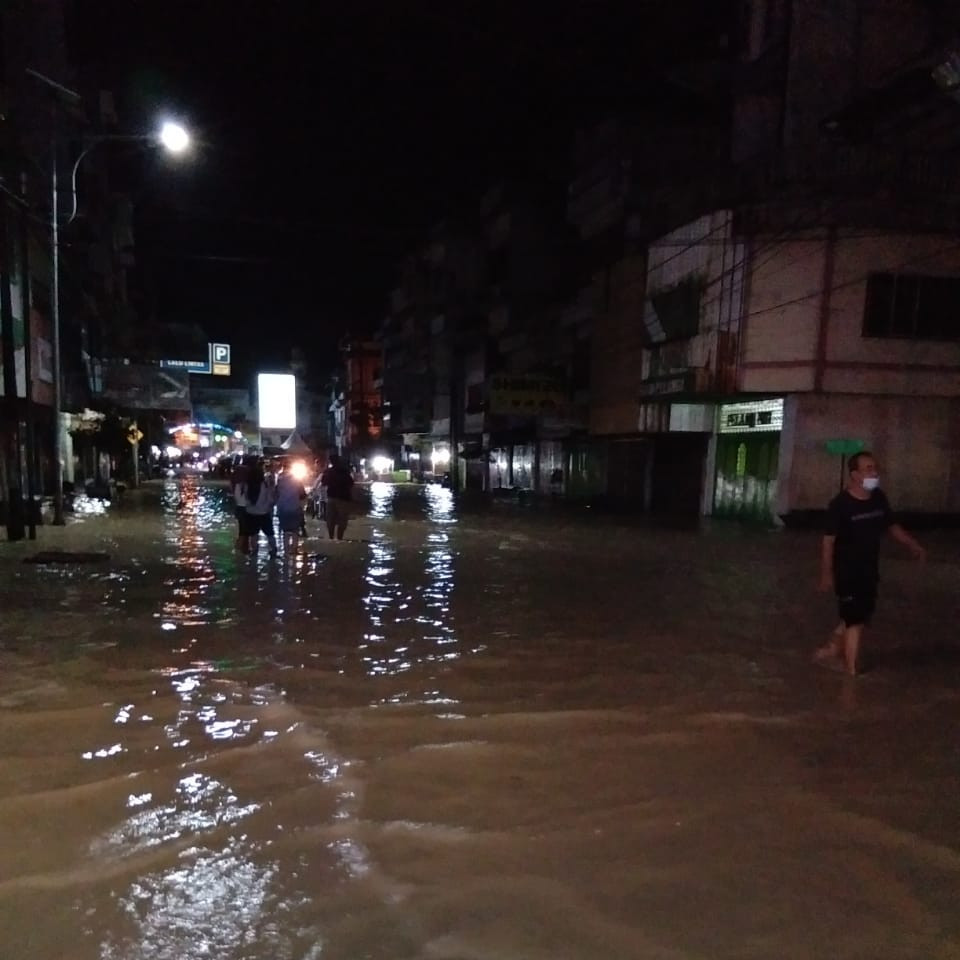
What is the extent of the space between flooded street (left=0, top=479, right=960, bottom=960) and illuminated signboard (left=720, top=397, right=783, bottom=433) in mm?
12007

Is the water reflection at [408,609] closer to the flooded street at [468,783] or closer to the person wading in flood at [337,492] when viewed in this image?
the flooded street at [468,783]

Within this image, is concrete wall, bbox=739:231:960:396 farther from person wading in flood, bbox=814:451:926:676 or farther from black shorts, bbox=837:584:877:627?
black shorts, bbox=837:584:877:627

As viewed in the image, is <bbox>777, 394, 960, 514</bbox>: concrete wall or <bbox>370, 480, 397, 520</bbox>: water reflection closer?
<bbox>777, 394, 960, 514</bbox>: concrete wall

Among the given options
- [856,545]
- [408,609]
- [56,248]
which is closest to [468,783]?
[856,545]

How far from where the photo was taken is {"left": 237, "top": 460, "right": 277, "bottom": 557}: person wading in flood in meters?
13.7

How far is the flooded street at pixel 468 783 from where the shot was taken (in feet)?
11.0

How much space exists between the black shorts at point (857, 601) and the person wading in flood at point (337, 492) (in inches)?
416

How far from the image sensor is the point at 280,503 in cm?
1485

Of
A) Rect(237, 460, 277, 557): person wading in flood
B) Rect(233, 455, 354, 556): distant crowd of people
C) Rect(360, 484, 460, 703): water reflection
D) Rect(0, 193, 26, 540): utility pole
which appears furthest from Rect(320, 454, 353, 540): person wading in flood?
Rect(0, 193, 26, 540): utility pole

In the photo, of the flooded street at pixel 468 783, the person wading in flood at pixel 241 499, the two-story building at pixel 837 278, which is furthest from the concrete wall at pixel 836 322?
the person wading in flood at pixel 241 499

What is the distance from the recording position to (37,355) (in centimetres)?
2188

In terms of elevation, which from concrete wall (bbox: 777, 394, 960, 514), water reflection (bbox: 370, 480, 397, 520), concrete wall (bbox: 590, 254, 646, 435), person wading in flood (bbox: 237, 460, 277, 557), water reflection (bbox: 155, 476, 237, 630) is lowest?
water reflection (bbox: 370, 480, 397, 520)

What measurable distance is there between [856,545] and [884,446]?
1516 cm

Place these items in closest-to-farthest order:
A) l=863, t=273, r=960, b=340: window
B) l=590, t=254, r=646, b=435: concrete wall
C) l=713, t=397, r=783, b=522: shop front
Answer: l=863, t=273, r=960, b=340: window, l=713, t=397, r=783, b=522: shop front, l=590, t=254, r=646, b=435: concrete wall
